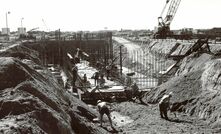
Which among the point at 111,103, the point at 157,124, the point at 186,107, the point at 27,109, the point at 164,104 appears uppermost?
the point at 27,109

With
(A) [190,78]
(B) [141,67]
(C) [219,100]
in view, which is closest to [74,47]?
(B) [141,67]

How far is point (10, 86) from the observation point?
1255 cm

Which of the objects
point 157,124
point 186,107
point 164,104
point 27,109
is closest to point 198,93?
point 186,107

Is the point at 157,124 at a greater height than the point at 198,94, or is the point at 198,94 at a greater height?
the point at 198,94

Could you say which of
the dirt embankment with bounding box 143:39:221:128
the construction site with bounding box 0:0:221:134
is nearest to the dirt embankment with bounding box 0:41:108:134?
the construction site with bounding box 0:0:221:134

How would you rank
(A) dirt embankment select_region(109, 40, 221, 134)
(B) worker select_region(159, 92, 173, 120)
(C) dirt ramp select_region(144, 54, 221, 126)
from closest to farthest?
(A) dirt embankment select_region(109, 40, 221, 134), (C) dirt ramp select_region(144, 54, 221, 126), (B) worker select_region(159, 92, 173, 120)

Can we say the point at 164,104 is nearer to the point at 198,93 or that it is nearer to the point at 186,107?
the point at 186,107

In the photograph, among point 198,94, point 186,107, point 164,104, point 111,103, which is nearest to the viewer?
point 164,104

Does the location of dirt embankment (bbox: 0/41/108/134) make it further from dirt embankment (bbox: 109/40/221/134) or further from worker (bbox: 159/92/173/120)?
worker (bbox: 159/92/173/120)

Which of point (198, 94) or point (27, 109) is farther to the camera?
point (198, 94)

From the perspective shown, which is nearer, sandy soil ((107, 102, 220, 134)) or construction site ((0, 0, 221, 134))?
construction site ((0, 0, 221, 134))

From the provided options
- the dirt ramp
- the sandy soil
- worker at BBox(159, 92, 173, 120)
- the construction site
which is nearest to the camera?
the construction site

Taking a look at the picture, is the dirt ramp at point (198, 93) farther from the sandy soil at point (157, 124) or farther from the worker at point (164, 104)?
the worker at point (164, 104)

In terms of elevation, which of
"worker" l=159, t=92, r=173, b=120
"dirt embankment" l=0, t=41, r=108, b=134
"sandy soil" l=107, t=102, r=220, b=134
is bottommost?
"sandy soil" l=107, t=102, r=220, b=134
